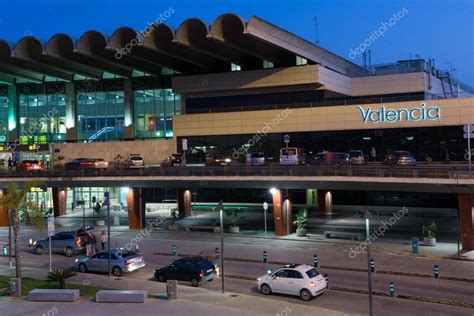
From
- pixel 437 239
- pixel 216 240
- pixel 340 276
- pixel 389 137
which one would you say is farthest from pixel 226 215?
pixel 340 276

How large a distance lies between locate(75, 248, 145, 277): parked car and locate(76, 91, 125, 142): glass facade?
4330cm

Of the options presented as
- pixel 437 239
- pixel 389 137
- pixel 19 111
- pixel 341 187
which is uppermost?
pixel 19 111

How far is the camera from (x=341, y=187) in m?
38.1

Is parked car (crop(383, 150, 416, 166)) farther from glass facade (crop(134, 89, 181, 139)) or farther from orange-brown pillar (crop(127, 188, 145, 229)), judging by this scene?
glass facade (crop(134, 89, 181, 139))

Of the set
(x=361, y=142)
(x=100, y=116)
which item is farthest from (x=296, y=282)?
(x=100, y=116)

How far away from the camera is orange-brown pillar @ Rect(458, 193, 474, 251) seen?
32875 millimetres

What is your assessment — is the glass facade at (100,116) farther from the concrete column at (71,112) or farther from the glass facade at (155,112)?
the glass facade at (155,112)

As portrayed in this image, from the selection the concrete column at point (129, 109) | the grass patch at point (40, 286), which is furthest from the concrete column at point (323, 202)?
the grass patch at point (40, 286)

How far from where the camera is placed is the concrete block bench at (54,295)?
2105 centimetres

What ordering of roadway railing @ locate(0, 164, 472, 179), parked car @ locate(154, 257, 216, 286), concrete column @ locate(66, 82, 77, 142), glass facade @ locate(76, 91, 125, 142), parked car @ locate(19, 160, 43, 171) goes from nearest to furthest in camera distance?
parked car @ locate(154, 257, 216, 286) < roadway railing @ locate(0, 164, 472, 179) < parked car @ locate(19, 160, 43, 171) < glass facade @ locate(76, 91, 125, 142) < concrete column @ locate(66, 82, 77, 142)

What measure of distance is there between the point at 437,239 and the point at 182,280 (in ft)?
67.5

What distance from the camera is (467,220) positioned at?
3319 cm

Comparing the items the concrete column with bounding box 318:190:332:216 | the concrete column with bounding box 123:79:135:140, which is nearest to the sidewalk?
the concrete column with bounding box 318:190:332:216

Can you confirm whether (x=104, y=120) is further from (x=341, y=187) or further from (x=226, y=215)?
(x=341, y=187)
